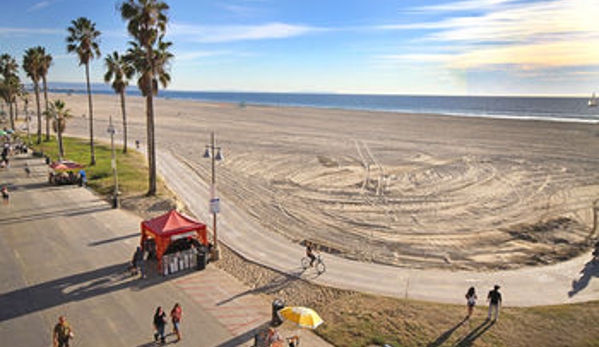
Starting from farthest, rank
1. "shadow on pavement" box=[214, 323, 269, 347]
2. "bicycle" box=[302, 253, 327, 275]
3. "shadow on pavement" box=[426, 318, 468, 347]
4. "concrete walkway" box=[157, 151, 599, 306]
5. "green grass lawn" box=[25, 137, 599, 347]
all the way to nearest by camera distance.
Result: "bicycle" box=[302, 253, 327, 275], "concrete walkway" box=[157, 151, 599, 306], "green grass lawn" box=[25, 137, 599, 347], "shadow on pavement" box=[426, 318, 468, 347], "shadow on pavement" box=[214, 323, 269, 347]

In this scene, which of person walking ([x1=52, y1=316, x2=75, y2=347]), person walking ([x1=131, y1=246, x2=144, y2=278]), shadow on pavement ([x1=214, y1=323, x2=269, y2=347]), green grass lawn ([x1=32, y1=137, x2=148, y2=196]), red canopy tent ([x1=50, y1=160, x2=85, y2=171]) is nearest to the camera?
person walking ([x1=52, y1=316, x2=75, y2=347])

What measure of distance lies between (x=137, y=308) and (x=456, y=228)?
19.0 meters

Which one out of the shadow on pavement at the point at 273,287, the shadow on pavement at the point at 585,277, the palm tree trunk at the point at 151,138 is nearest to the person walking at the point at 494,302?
the shadow on pavement at the point at 585,277

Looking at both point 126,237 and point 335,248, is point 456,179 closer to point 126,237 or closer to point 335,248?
point 335,248

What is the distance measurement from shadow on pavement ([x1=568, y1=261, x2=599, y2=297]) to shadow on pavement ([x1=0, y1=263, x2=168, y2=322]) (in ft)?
59.0

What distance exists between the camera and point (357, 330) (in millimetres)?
13281

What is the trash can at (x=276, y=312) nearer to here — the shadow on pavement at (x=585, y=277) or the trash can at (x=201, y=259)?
the trash can at (x=201, y=259)

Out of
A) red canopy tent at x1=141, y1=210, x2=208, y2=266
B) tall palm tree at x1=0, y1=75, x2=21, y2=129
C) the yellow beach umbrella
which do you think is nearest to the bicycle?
red canopy tent at x1=141, y1=210, x2=208, y2=266

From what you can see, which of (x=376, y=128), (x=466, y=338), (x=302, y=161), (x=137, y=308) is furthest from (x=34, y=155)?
(x=376, y=128)

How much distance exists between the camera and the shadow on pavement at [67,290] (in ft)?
46.9

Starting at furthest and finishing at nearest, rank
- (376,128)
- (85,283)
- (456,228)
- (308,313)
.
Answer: (376,128)
(456,228)
(85,283)
(308,313)

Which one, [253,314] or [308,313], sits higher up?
[308,313]

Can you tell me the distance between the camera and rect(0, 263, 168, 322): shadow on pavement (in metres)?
14.3

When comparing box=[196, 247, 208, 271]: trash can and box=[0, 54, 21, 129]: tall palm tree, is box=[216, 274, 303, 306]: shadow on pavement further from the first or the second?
box=[0, 54, 21, 129]: tall palm tree
